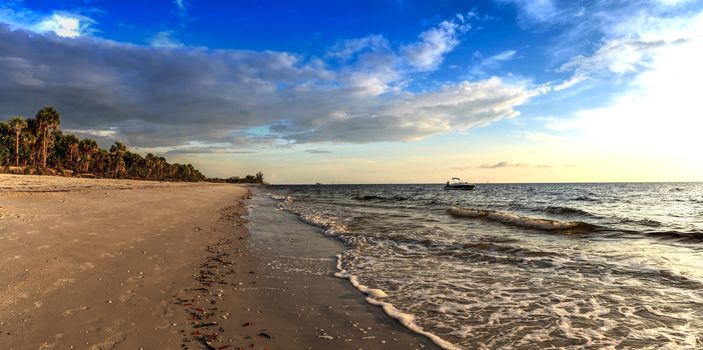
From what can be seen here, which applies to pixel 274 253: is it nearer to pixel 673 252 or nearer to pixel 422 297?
pixel 422 297

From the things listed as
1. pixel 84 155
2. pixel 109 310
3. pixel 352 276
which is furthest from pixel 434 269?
pixel 84 155

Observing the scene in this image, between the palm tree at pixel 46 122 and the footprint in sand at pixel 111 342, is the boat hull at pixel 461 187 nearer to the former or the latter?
the palm tree at pixel 46 122

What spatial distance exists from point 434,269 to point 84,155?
119 meters

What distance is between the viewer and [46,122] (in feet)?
252

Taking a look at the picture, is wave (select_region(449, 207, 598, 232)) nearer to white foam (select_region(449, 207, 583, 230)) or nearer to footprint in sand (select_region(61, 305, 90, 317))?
white foam (select_region(449, 207, 583, 230))

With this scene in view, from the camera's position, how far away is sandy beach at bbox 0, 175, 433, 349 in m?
4.94

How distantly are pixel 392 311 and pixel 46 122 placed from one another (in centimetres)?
9545

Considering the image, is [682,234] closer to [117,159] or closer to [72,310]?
[72,310]

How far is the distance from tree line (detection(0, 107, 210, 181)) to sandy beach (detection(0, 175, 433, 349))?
7599 cm

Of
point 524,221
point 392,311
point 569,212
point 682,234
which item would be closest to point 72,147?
point 524,221

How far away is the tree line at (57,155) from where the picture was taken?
244 feet

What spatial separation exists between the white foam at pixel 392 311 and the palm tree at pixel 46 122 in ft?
297

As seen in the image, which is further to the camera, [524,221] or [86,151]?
[86,151]

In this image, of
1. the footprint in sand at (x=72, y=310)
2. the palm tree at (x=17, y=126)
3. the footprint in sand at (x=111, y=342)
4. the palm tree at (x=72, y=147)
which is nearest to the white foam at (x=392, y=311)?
the footprint in sand at (x=111, y=342)
